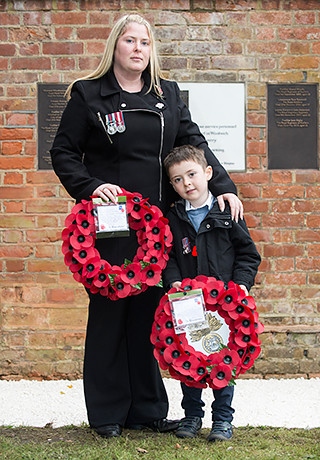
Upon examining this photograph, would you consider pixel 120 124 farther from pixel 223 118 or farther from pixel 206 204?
pixel 223 118

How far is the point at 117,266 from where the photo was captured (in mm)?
3609

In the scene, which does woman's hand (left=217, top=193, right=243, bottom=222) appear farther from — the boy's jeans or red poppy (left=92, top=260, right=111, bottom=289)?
the boy's jeans

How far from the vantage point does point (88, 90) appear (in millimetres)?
3697

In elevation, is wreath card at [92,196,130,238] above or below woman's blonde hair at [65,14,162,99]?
below

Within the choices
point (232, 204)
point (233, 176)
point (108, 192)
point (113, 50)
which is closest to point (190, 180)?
point (232, 204)

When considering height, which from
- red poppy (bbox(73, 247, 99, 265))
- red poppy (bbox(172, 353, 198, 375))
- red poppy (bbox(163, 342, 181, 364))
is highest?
red poppy (bbox(73, 247, 99, 265))

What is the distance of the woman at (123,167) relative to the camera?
365 centimetres

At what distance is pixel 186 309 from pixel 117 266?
15.4 inches

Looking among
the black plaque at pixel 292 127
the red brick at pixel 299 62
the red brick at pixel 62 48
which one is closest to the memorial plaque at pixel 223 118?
the black plaque at pixel 292 127

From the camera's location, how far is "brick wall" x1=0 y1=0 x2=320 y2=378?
5.40 meters

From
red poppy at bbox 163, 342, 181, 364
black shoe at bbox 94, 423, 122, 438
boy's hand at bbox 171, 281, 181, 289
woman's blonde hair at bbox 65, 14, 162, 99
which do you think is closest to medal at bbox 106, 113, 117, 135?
woman's blonde hair at bbox 65, 14, 162, 99

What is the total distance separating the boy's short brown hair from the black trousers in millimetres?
665

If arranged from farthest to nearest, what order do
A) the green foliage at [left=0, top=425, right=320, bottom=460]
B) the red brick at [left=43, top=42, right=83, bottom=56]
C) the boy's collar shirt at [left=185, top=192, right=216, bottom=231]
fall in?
the red brick at [left=43, top=42, right=83, bottom=56] < the boy's collar shirt at [left=185, top=192, right=216, bottom=231] < the green foliage at [left=0, top=425, right=320, bottom=460]

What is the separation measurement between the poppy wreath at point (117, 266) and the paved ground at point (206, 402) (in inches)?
46.1
